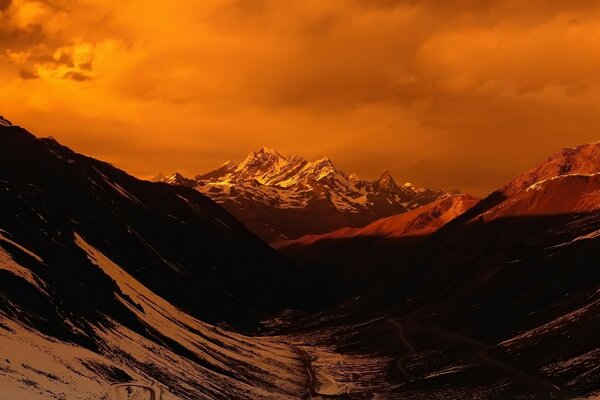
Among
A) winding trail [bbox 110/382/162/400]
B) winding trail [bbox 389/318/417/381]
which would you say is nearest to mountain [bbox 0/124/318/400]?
winding trail [bbox 110/382/162/400]

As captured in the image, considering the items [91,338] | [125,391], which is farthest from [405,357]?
[125,391]

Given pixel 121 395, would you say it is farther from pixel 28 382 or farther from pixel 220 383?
pixel 220 383

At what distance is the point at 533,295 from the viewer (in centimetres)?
19288

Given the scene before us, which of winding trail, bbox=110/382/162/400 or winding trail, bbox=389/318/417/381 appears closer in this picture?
winding trail, bbox=110/382/162/400

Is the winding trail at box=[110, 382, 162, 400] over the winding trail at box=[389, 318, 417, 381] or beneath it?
over

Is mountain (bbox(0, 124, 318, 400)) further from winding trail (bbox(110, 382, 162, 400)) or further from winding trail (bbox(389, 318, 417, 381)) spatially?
winding trail (bbox(389, 318, 417, 381))

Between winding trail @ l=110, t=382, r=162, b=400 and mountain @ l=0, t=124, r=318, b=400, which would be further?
winding trail @ l=110, t=382, r=162, b=400

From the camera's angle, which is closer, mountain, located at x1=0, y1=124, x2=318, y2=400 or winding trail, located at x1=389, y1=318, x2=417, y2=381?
mountain, located at x1=0, y1=124, x2=318, y2=400

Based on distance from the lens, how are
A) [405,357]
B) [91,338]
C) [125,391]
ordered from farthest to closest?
[405,357] < [91,338] < [125,391]

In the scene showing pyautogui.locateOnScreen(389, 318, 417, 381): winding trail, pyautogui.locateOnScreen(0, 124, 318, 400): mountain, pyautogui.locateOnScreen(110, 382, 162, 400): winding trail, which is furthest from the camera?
pyautogui.locateOnScreen(389, 318, 417, 381): winding trail

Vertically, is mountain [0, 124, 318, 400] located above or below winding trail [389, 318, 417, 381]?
above

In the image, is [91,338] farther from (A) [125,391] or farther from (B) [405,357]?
(B) [405,357]

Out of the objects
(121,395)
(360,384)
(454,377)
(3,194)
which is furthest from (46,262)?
(454,377)

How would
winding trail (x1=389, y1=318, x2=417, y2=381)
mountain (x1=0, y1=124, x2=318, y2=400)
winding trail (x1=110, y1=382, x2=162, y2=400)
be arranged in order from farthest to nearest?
winding trail (x1=389, y1=318, x2=417, y2=381) < winding trail (x1=110, y1=382, x2=162, y2=400) < mountain (x1=0, y1=124, x2=318, y2=400)
